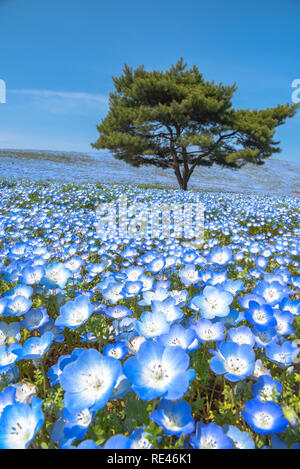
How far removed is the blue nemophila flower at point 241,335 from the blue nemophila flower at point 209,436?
0.47m

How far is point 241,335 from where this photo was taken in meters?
1.31

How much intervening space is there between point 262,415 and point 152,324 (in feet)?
1.84

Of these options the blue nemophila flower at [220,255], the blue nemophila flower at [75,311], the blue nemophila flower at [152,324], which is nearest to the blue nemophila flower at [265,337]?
the blue nemophila flower at [152,324]

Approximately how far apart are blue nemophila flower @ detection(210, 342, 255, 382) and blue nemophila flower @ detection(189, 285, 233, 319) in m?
0.21

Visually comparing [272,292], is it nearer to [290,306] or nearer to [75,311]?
[290,306]

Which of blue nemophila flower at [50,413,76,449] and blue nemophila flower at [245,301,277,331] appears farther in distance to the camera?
blue nemophila flower at [245,301,277,331]

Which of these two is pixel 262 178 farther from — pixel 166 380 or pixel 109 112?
pixel 166 380

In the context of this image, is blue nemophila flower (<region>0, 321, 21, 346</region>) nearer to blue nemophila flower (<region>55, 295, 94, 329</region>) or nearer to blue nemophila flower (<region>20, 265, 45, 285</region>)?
blue nemophila flower (<region>55, 295, 94, 329</region>)

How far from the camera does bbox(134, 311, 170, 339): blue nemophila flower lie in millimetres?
1189

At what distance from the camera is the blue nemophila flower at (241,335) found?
4.19 ft

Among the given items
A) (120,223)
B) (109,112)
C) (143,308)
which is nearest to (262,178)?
(109,112)

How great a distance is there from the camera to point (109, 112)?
20.3 meters

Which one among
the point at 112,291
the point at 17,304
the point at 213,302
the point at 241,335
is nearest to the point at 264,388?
the point at 241,335

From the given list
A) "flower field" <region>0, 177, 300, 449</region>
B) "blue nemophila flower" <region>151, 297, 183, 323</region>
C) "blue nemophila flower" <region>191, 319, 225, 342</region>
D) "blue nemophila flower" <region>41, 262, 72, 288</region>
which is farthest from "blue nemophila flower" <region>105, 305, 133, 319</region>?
"blue nemophila flower" <region>191, 319, 225, 342</region>
